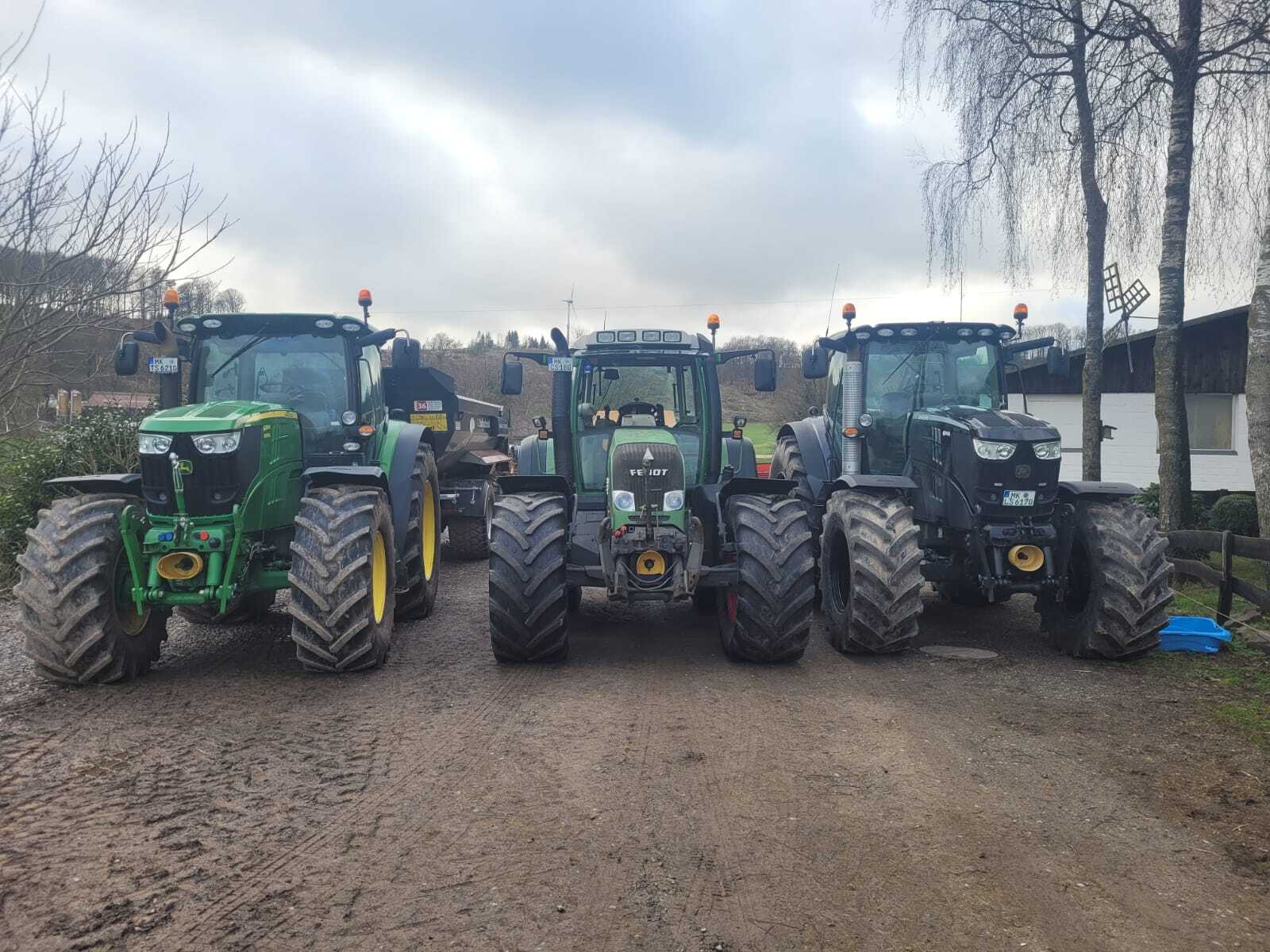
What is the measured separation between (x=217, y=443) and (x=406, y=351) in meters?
3.06

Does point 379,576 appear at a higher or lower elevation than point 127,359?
lower

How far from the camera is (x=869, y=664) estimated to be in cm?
723

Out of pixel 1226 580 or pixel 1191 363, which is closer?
pixel 1226 580

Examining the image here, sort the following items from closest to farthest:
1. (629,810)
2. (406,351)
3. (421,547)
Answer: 1. (629,810)
2. (421,547)
3. (406,351)

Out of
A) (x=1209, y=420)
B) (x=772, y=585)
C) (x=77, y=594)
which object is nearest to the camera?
(x=77, y=594)

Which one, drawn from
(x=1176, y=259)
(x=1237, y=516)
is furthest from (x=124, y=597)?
(x=1237, y=516)

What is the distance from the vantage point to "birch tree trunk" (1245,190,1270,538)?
28.8ft

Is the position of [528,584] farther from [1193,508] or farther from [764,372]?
[1193,508]

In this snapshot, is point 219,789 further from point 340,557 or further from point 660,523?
point 660,523

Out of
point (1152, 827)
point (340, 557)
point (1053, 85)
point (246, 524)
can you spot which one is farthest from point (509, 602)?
point (1053, 85)

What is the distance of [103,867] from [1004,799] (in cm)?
378

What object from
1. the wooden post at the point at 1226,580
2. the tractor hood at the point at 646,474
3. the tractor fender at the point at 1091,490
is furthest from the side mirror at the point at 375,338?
the wooden post at the point at 1226,580

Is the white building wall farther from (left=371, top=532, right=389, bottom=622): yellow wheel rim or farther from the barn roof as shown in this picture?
(left=371, top=532, right=389, bottom=622): yellow wheel rim

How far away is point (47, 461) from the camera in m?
10.5
